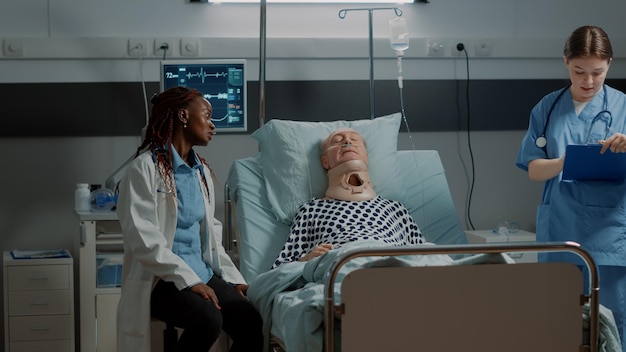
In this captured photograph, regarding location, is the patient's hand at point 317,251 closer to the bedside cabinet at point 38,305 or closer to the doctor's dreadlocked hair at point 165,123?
the doctor's dreadlocked hair at point 165,123

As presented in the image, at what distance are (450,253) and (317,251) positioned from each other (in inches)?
36.0

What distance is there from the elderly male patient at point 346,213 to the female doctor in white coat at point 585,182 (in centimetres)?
54

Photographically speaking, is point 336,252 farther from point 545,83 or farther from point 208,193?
point 545,83

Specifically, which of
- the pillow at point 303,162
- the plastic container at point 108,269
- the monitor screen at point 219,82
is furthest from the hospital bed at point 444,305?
the monitor screen at point 219,82

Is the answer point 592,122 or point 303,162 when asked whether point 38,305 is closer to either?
point 303,162

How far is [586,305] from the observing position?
8.84 feet

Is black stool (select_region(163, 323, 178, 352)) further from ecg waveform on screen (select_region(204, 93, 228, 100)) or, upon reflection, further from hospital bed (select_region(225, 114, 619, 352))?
ecg waveform on screen (select_region(204, 93, 228, 100))

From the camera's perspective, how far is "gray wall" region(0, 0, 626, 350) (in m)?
4.58

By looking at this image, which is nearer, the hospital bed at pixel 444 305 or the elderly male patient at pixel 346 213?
the hospital bed at pixel 444 305

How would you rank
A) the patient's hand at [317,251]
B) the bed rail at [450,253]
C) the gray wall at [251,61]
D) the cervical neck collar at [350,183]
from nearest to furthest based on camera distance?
the bed rail at [450,253] < the patient's hand at [317,251] < the cervical neck collar at [350,183] < the gray wall at [251,61]

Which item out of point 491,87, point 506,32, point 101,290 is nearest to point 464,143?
point 491,87

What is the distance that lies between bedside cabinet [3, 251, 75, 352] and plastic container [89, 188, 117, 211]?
0.27m

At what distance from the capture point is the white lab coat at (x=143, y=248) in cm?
291

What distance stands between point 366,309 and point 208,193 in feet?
3.16
